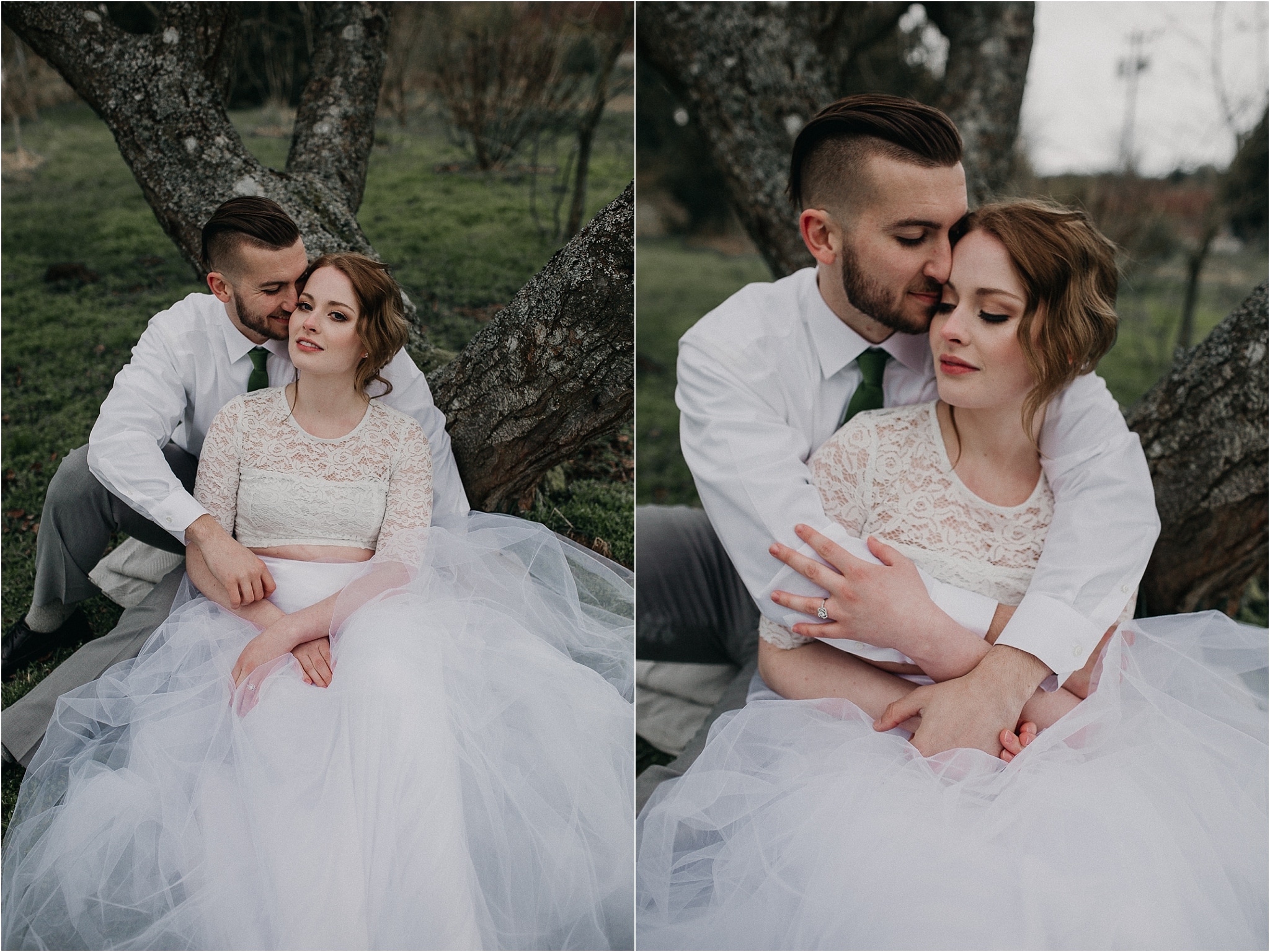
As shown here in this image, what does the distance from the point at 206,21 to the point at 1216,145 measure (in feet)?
14.9

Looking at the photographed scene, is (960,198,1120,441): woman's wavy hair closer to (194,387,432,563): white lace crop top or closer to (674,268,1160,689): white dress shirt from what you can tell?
(674,268,1160,689): white dress shirt

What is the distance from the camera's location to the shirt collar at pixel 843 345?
2412mm

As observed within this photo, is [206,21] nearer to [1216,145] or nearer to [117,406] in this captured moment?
[117,406]

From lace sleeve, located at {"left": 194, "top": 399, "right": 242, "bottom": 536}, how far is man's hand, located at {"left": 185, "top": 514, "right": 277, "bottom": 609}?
4 centimetres

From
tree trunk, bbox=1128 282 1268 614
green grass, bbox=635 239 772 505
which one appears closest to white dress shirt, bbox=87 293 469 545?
green grass, bbox=635 239 772 505

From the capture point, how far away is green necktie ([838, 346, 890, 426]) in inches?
95.2

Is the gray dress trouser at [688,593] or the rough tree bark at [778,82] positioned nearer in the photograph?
the gray dress trouser at [688,593]

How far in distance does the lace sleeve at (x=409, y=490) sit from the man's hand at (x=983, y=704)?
1335 mm

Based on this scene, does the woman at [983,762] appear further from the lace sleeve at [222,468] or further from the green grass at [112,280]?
the lace sleeve at [222,468]

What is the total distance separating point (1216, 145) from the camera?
172 inches

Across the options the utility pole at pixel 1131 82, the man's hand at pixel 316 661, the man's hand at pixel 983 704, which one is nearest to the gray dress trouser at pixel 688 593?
the man's hand at pixel 983 704

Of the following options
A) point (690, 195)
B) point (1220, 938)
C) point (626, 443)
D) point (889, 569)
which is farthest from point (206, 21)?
point (690, 195)

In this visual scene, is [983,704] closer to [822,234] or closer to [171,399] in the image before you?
[822,234]

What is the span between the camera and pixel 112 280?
234 centimetres
